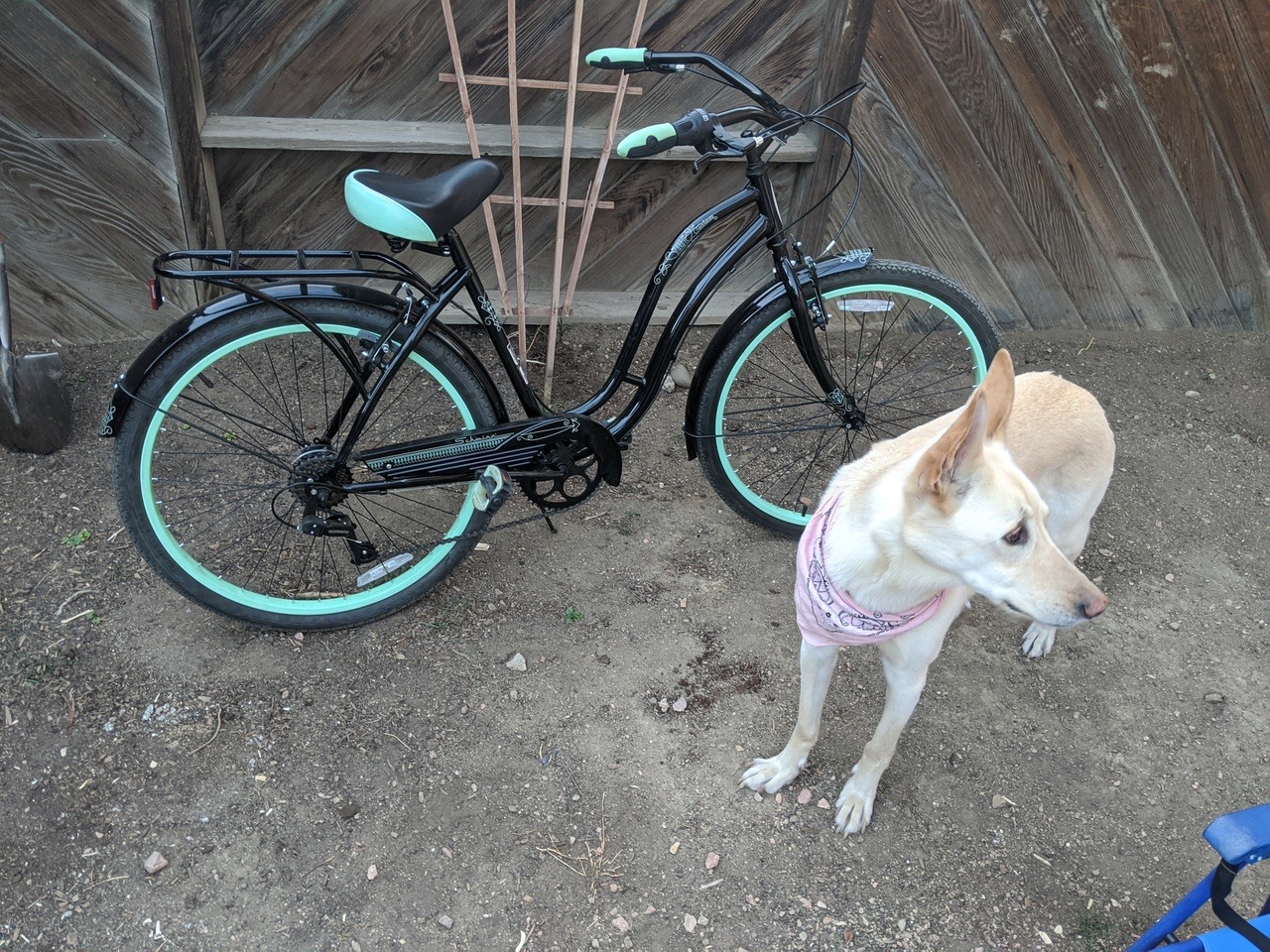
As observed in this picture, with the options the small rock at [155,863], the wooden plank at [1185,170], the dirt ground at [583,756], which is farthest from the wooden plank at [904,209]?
the small rock at [155,863]

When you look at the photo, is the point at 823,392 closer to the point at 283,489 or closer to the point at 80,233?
the point at 283,489

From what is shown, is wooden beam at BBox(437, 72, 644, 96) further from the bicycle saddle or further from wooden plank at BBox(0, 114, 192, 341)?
wooden plank at BBox(0, 114, 192, 341)

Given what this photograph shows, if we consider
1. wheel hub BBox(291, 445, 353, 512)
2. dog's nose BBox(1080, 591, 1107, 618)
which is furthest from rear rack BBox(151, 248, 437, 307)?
dog's nose BBox(1080, 591, 1107, 618)

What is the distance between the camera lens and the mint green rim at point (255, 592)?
2.64 m

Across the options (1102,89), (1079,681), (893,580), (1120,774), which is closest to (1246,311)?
(1102,89)

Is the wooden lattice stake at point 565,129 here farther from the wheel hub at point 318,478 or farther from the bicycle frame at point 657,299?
the wheel hub at point 318,478

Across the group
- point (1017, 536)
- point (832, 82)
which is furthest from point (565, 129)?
point (1017, 536)

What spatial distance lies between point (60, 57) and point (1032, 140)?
14.1 feet

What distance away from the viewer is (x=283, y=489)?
2.86 m

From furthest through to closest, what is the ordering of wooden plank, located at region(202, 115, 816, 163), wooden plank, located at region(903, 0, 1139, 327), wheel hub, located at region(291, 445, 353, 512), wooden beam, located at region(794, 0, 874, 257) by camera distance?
wooden plank, located at region(903, 0, 1139, 327) → wooden beam, located at region(794, 0, 874, 257) → wooden plank, located at region(202, 115, 816, 163) → wheel hub, located at region(291, 445, 353, 512)

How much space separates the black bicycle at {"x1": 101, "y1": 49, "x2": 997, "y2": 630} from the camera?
2.60 metres

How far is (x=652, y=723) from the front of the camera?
2891mm

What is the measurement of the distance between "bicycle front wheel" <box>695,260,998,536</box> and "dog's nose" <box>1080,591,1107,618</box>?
5.05 ft

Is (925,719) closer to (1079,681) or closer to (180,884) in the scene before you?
(1079,681)
